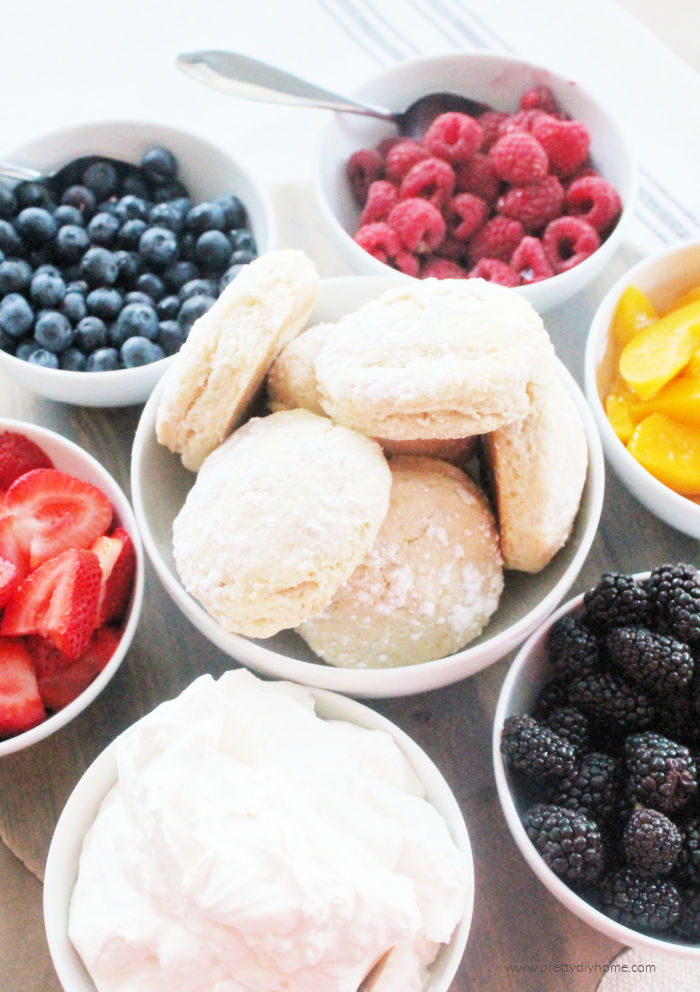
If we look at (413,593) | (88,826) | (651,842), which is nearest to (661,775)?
(651,842)

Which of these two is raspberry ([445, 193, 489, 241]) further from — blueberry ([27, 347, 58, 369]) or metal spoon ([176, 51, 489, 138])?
blueberry ([27, 347, 58, 369])

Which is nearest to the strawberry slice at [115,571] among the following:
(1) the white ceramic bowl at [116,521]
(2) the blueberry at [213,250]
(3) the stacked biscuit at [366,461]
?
(1) the white ceramic bowl at [116,521]

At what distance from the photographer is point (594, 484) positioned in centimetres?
103

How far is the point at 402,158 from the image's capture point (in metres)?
1.40

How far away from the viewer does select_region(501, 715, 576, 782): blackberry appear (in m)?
0.91

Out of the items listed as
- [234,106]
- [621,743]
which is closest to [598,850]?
[621,743]

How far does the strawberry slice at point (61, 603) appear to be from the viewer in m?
0.98

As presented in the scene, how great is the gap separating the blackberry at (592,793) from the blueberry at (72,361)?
0.81 m

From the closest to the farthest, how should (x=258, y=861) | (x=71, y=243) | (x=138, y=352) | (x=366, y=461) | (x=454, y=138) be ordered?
(x=258, y=861) < (x=366, y=461) < (x=138, y=352) < (x=71, y=243) < (x=454, y=138)

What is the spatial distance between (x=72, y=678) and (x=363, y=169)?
90 cm

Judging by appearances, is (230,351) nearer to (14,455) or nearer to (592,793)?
(14,455)

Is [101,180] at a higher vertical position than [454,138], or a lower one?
→ lower

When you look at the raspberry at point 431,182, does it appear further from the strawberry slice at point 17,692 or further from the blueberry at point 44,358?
the strawberry slice at point 17,692

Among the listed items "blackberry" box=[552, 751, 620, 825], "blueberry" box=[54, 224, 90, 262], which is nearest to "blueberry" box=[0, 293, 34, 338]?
"blueberry" box=[54, 224, 90, 262]
